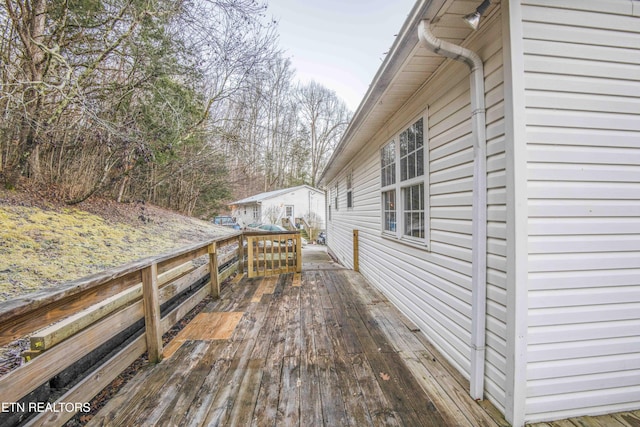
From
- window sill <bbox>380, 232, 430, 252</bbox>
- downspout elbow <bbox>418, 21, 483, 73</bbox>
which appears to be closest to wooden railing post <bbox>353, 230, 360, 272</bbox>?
window sill <bbox>380, 232, 430, 252</bbox>

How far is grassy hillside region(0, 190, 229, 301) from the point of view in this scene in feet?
10.2

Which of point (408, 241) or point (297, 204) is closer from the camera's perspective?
point (408, 241)

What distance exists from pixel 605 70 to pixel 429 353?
240 cm

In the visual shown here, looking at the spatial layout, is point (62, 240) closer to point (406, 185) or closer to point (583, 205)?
point (406, 185)

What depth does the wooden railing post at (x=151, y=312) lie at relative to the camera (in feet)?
6.69

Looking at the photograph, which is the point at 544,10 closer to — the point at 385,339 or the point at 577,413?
the point at 577,413

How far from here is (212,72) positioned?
738 centimetres

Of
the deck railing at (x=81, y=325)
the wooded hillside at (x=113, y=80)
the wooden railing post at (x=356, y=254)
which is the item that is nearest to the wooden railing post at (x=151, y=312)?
the deck railing at (x=81, y=325)

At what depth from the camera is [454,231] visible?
209 centimetres

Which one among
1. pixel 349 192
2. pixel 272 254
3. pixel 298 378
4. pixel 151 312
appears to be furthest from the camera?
pixel 349 192

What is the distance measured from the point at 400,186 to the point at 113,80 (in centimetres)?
→ 701

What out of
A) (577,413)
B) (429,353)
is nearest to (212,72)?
(429,353)

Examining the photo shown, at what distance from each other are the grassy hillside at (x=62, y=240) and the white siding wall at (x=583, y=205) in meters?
4.54

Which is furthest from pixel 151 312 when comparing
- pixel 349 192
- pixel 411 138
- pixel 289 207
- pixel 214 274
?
pixel 289 207
